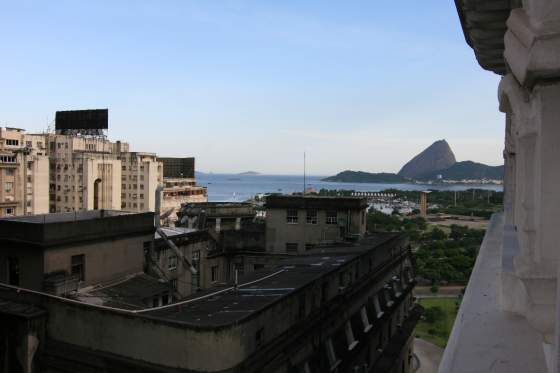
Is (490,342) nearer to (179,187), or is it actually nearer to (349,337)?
(349,337)

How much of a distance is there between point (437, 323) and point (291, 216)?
26600 millimetres

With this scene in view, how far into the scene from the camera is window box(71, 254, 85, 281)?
23328 mm

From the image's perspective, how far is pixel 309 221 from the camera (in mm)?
39656

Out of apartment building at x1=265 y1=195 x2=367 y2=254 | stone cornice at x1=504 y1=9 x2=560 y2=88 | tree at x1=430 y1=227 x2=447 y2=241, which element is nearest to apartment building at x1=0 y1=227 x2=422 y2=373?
apartment building at x1=265 y1=195 x2=367 y2=254

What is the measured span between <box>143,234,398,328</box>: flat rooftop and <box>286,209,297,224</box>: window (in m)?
10.7

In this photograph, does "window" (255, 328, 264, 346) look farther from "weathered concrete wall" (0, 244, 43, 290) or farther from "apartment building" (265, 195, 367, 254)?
"apartment building" (265, 195, 367, 254)

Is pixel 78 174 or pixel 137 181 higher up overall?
pixel 78 174

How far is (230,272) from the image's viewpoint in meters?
39.9

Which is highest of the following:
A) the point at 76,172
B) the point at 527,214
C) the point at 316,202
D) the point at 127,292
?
the point at 76,172

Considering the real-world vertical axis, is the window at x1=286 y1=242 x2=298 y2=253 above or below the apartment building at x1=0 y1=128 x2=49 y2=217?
below

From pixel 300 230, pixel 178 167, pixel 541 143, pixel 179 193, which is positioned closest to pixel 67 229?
pixel 300 230

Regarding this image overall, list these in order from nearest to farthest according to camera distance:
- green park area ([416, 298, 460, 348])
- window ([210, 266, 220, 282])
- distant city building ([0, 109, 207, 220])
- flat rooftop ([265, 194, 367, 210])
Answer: window ([210, 266, 220, 282]), flat rooftop ([265, 194, 367, 210]), green park area ([416, 298, 460, 348]), distant city building ([0, 109, 207, 220])

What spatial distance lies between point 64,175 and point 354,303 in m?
94.2

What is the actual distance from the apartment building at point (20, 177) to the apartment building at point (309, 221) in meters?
57.8
